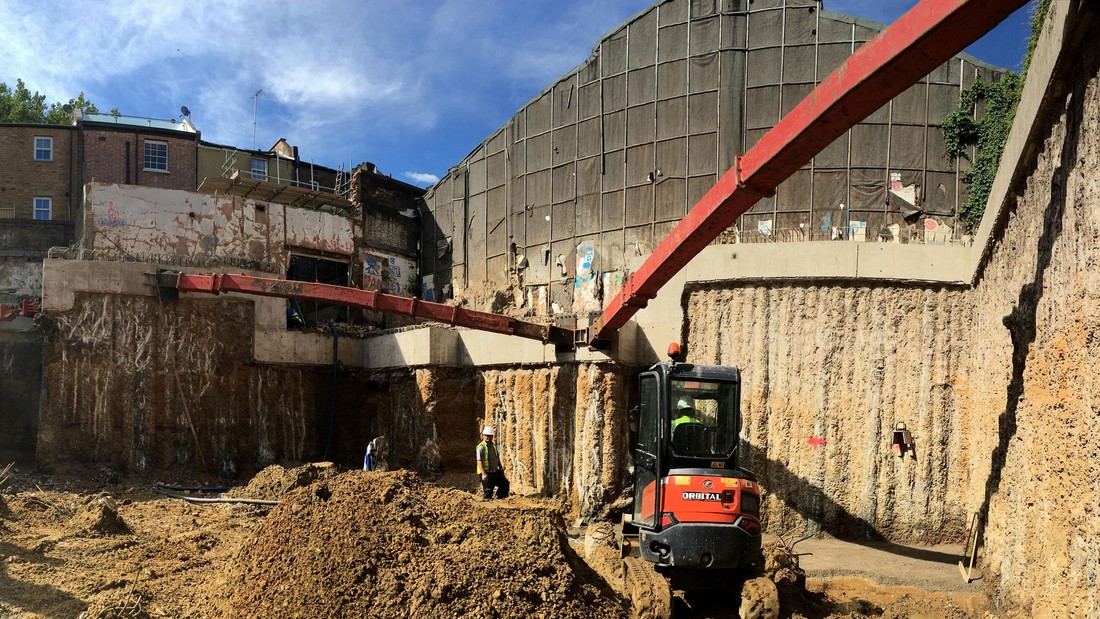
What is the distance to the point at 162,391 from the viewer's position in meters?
14.8

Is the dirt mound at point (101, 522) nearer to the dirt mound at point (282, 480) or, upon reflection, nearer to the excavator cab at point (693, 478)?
the dirt mound at point (282, 480)

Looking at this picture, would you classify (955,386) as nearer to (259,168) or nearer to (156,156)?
(259,168)

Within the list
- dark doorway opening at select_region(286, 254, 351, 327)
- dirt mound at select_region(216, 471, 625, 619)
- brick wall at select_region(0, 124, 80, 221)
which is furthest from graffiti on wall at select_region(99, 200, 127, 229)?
brick wall at select_region(0, 124, 80, 221)

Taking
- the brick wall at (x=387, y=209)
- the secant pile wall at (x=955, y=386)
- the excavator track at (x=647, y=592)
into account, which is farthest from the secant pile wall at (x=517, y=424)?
the brick wall at (x=387, y=209)

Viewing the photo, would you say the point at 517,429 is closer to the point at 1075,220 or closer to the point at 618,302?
the point at 618,302

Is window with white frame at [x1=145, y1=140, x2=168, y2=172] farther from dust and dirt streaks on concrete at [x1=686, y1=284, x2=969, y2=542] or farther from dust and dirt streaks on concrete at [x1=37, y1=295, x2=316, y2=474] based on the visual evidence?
dust and dirt streaks on concrete at [x1=686, y1=284, x2=969, y2=542]

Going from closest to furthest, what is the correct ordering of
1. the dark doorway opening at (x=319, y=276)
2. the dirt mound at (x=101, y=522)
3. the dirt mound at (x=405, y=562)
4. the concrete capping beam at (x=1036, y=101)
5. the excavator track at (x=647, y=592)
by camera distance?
1. the concrete capping beam at (x=1036, y=101)
2. the dirt mound at (x=405, y=562)
3. the excavator track at (x=647, y=592)
4. the dirt mound at (x=101, y=522)
5. the dark doorway opening at (x=319, y=276)

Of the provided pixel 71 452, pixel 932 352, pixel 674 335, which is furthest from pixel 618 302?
pixel 71 452

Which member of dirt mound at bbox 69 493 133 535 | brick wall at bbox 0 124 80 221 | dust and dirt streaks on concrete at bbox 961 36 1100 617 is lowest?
dirt mound at bbox 69 493 133 535

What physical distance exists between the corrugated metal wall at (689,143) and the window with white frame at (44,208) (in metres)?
19.7

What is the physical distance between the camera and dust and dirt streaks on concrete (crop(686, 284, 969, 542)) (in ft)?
36.7

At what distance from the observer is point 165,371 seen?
14.9 m

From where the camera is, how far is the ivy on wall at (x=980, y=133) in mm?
15156

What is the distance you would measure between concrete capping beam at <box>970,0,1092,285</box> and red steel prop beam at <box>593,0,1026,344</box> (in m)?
0.96
